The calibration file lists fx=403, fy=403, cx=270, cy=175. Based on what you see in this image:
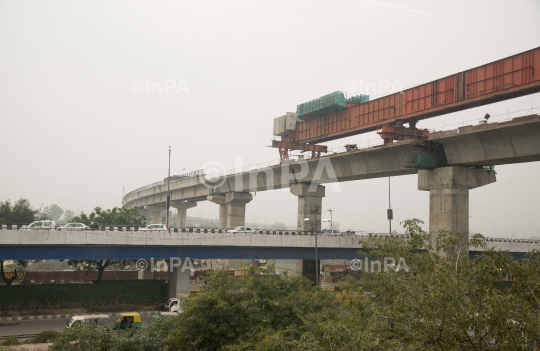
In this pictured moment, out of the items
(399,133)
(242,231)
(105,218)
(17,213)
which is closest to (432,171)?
(399,133)

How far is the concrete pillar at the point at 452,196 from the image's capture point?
114 feet

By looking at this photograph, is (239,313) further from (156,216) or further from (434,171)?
(156,216)

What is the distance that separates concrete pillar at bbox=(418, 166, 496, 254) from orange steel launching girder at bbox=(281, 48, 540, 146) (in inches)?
220

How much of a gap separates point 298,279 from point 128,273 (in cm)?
4287

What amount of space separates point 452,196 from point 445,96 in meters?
8.63

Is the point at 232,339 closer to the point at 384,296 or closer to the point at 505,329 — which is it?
the point at 384,296

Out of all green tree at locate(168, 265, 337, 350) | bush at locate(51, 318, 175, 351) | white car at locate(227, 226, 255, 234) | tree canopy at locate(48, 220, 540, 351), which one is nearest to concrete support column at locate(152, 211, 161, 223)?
white car at locate(227, 226, 255, 234)

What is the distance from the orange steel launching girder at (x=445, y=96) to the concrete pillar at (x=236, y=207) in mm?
19422

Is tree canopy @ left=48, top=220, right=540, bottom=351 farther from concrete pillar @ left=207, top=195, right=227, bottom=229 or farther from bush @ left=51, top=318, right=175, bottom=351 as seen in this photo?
concrete pillar @ left=207, top=195, right=227, bottom=229

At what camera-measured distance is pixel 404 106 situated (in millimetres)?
38031

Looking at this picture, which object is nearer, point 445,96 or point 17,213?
point 445,96

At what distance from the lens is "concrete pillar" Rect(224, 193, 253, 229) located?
6341 centimetres

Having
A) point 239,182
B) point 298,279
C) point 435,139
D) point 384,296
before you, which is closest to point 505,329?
point 384,296

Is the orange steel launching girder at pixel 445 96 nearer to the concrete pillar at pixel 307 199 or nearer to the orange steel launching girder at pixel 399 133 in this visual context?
the orange steel launching girder at pixel 399 133
